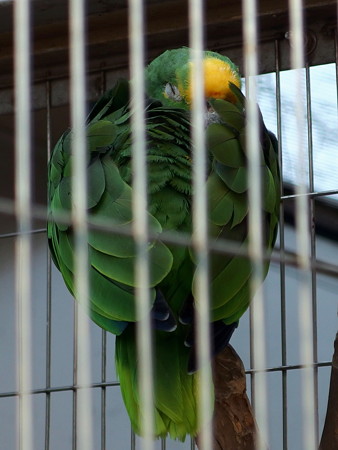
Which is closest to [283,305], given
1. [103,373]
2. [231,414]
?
[103,373]

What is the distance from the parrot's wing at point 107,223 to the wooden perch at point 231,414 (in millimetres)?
143

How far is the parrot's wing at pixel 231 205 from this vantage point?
1.07m

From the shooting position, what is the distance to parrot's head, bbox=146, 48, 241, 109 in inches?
49.1

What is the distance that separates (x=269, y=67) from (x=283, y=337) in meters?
0.45

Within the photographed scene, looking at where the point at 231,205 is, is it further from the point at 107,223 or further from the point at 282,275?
the point at 282,275

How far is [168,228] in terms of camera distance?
1.12m

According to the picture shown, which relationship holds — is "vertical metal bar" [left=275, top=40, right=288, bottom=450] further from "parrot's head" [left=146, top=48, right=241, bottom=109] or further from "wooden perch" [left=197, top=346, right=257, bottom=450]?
"wooden perch" [left=197, top=346, right=257, bottom=450]

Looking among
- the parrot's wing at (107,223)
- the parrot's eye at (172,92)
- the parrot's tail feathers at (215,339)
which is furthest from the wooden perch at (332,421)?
the parrot's eye at (172,92)

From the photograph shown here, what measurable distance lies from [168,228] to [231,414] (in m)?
0.22

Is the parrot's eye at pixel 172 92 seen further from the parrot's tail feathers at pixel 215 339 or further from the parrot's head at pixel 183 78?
the parrot's tail feathers at pixel 215 339

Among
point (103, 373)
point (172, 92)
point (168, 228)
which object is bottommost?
point (103, 373)

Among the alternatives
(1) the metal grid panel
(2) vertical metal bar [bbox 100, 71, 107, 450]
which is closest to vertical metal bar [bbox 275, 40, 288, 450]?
(1) the metal grid panel

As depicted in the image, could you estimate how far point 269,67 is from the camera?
162 centimetres

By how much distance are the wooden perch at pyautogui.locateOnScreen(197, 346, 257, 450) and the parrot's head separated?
14.0 inches
